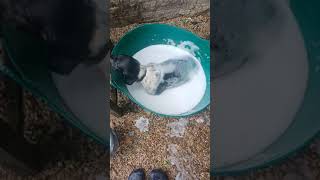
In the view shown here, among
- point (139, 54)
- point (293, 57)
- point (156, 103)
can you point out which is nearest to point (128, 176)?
point (156, 103)

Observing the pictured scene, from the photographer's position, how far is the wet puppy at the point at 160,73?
4.58 ft

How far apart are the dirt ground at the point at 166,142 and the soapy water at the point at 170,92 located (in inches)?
1.6

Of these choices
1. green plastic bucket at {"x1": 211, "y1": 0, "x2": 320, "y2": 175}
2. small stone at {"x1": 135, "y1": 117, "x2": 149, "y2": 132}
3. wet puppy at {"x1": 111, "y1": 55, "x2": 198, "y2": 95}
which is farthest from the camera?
small stone at {"x1": 135, "y1": 117, "x2": 149, "y2": 132}

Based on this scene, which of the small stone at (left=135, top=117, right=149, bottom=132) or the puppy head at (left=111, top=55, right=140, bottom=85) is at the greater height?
the puppy head at (left=111, top=55, right=140, bottom=85)

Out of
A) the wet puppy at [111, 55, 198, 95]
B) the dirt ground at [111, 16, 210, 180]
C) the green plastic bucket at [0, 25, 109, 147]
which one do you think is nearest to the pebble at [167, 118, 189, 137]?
the dirt ground at [111, 16, 210, 180]

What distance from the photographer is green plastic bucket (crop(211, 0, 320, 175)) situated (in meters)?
1.19

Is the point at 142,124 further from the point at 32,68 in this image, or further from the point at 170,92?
the point at 32,68

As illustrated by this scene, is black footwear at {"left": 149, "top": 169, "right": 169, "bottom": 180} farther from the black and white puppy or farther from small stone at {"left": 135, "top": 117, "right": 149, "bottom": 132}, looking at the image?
the black and white puppy

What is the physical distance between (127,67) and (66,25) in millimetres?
179

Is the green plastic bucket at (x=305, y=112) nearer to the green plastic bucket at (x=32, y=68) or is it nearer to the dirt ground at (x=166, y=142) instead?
the dirt ground at (x=166, y=142)

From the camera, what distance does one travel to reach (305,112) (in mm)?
1259

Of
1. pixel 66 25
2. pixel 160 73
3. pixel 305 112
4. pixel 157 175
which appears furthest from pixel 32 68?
pixel 305 112

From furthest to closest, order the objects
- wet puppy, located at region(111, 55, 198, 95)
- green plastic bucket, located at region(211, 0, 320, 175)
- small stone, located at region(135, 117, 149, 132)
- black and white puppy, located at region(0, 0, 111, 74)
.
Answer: small stone, located at region(135, 117, 149, 132), wet puppy, located at region(111, 55, 198, 95), black and white puppy, located at region(0, 0, 111, 74), green plastic bucket, located at region(211, 0, 320, 175)

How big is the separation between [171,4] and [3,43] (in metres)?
0.44
